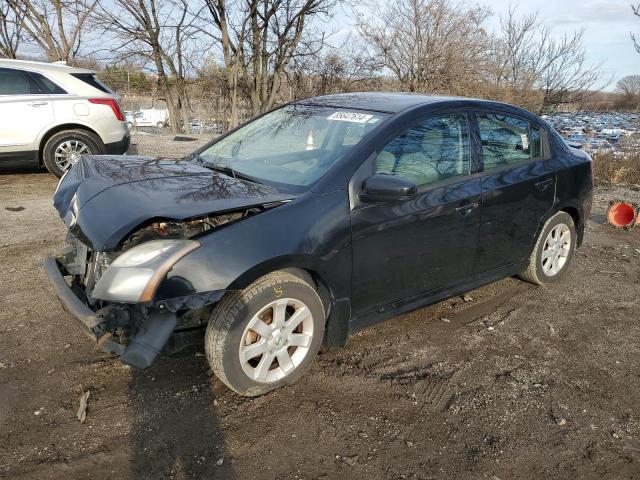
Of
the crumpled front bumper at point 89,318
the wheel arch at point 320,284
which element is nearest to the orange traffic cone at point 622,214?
the wheel arch at point 320,284

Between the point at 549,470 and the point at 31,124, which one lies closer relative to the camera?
the point at 549,470

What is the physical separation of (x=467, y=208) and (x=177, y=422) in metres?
2.34

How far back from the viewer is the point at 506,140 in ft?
13.3

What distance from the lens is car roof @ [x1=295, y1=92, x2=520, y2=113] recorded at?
3582 mm

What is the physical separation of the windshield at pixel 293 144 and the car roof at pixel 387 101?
0.10m

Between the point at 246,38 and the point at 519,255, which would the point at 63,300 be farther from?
the point at 246,38

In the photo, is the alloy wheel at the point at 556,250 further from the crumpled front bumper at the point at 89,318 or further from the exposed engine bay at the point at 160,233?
the crumpled front bumper at the point at 89,318

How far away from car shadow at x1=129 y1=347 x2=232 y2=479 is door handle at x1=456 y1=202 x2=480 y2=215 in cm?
199

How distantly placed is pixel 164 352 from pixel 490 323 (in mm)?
2515

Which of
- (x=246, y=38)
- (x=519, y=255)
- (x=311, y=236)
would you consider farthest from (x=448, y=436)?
(x=246, y=38)

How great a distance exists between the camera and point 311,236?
112 inches

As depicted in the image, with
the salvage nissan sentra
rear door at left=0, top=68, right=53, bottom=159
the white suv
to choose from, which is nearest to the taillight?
the white suv

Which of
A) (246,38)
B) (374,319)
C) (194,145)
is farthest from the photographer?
(246,38)

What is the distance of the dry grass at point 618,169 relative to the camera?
9.89 m
